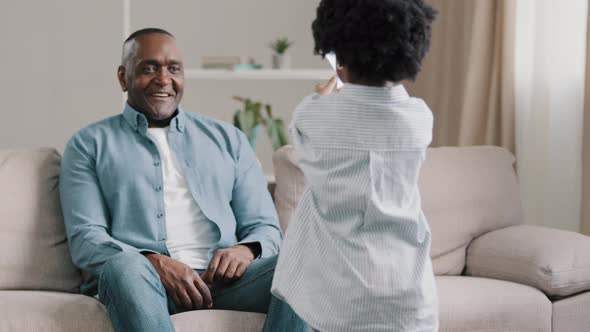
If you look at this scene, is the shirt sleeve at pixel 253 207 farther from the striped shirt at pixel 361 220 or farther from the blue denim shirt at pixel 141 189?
the striped shirt at pixel 361 220

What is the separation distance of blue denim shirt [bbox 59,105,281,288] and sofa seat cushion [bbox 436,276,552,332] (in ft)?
1.63

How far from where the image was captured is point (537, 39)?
3.72 metres

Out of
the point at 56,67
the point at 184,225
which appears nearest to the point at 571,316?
the point at 184,225

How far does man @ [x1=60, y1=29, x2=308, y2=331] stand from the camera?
2.23 m

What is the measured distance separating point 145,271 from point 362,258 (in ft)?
2.15

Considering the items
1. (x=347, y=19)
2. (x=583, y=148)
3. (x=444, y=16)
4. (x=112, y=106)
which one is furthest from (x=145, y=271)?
(x=444, y=16)

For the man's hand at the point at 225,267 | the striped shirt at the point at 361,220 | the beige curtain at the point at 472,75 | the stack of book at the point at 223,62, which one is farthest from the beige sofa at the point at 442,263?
the stack of book at the point at 223,62

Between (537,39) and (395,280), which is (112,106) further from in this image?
(395,280)

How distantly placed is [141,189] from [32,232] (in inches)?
13.6

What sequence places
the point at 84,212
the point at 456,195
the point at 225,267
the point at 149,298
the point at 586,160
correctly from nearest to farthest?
the point at 149,298, the point at 225,267, the point at 84,212, the point at 456,195, the point at 586,160

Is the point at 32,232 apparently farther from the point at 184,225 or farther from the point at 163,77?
the point at 163,77

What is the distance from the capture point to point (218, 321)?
2.19 meters

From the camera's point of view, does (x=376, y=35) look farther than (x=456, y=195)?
No

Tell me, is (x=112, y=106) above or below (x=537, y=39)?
below
